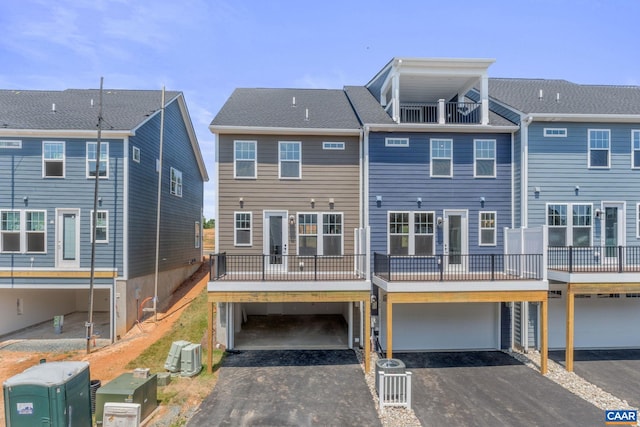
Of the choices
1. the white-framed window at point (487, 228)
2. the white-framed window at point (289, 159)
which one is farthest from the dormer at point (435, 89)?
the white-framed window at point (289, 159)

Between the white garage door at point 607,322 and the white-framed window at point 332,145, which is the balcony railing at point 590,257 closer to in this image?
the white garage door at point 607,322

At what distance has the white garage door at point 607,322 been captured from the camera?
11328 mm

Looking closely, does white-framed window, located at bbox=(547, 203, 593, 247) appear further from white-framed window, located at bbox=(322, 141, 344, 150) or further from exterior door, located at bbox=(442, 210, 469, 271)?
white-framed window, located at bbox=(322, 141, 344, 150)

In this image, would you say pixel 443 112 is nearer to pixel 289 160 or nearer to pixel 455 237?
pixel 455 237

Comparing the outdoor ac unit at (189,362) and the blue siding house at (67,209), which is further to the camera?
the blue siding house at (67,209)

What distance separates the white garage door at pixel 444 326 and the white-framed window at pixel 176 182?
39.7 feet

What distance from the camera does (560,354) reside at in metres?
10.8

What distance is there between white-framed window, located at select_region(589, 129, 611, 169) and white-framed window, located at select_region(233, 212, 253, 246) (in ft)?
38.4

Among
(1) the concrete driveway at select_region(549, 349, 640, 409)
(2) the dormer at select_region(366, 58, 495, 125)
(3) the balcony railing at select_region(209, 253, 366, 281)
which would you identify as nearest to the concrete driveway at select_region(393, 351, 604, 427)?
(1) the concrete driveway at select_region(549, 349, 640, 409)

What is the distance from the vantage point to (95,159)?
12.4 meters

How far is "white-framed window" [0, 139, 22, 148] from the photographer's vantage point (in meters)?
12.2

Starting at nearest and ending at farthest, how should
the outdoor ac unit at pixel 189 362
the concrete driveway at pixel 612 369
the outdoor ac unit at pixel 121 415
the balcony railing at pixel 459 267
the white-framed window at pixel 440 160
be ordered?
1. the outdoor ac unit at pixel 121 415
2. the concrete driveway at pixel 612 369
3. the outdoor ac unit at pixel 189 362
4. the balcony railing at pixel 459 267
5. the white-framed window at pixel 440 160

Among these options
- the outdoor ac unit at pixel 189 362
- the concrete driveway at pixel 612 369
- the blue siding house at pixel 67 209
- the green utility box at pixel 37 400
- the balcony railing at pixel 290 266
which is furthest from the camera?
the blue siding house at pixel 67 209

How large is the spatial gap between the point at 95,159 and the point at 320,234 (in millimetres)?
8719
